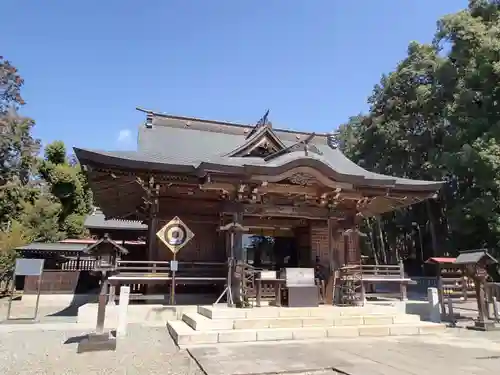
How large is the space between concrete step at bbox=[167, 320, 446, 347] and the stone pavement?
296 millimetres

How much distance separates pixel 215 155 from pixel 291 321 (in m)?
6.48

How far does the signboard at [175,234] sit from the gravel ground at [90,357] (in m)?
2.43

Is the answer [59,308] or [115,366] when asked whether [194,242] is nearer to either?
[115,366]

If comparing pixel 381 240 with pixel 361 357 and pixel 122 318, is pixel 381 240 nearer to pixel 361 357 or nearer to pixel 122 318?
pixel 361 357

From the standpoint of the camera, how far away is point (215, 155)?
12.4 meters

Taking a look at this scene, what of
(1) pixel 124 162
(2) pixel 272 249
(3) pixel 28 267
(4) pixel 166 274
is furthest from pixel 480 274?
(3) pixel 28 267

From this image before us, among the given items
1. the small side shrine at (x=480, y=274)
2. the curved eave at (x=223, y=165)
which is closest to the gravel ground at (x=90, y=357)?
the curved eave at (x=223, y=165)

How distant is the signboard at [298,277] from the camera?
8.91 m

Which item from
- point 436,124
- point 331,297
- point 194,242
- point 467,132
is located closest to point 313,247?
point 331,297

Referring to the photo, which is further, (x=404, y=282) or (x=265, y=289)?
(x=404, y=282)

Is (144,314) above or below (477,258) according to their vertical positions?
below

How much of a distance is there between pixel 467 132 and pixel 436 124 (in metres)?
5.57

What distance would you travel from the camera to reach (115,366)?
5.05 metres

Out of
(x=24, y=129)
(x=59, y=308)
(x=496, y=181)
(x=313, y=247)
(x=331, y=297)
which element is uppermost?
(x=24, y=129)
